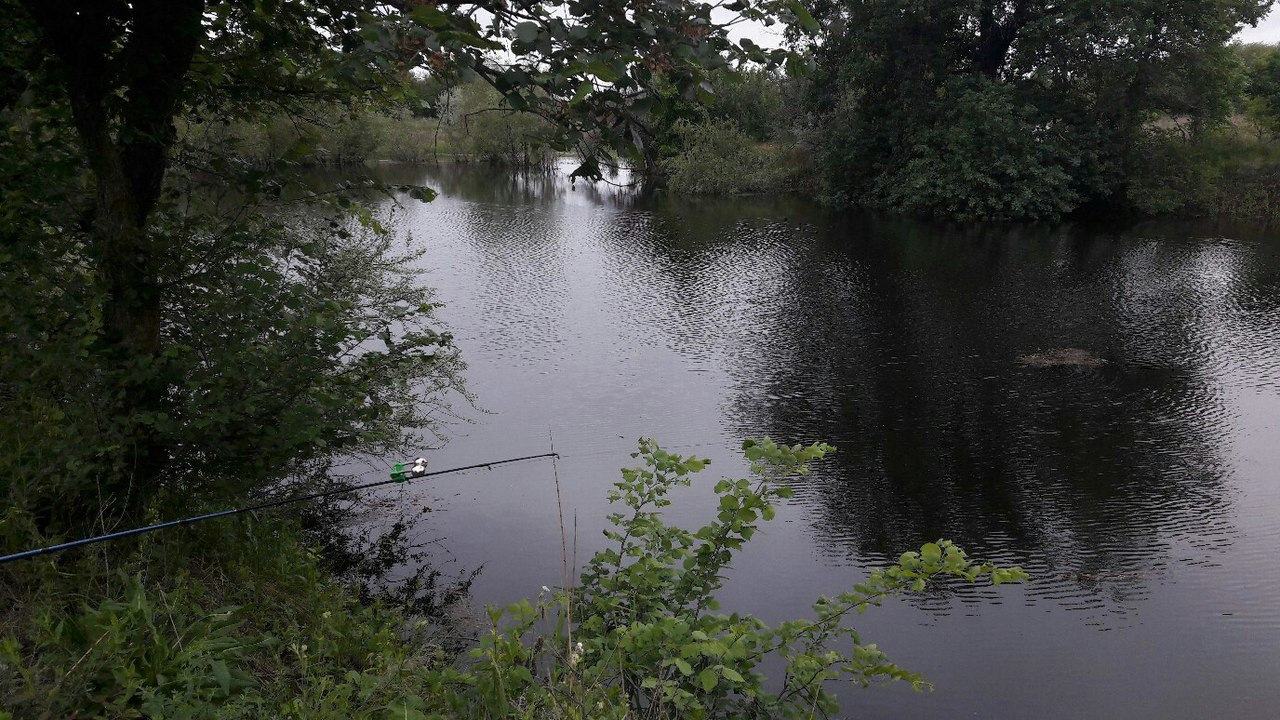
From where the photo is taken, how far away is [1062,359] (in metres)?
14.9

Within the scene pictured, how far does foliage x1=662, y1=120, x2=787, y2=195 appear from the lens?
Result: 1610 inches

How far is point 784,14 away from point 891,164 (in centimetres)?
3352

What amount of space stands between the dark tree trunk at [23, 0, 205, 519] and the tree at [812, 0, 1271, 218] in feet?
96.3

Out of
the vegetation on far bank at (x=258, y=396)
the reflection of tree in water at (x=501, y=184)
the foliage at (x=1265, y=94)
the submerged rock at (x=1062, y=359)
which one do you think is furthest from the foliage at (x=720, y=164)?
the vegetation on far bank at (x=258, y=396)

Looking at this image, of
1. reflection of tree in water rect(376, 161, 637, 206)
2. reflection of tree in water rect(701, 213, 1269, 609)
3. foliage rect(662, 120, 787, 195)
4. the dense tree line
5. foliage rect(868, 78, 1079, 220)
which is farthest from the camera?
foliage rect(662, 120, 787, 195)

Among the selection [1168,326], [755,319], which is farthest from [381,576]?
[1168,326]

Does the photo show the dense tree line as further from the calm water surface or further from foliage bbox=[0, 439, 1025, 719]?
foliage bbox=[0, 439, 1025, 719]

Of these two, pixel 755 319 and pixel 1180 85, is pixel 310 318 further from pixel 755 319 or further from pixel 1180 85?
pixel 1180 85

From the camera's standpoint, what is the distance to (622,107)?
3395 mm

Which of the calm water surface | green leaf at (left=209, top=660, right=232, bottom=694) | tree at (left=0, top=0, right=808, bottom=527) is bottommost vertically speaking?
the calm water surface

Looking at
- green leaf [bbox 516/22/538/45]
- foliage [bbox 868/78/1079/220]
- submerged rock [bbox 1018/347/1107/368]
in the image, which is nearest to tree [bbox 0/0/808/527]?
green leaf [bbox 516/22/538/45]

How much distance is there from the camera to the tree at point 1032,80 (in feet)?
96.6

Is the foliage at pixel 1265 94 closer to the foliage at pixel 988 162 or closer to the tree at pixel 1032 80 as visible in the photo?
the tree at pixel 1032 80

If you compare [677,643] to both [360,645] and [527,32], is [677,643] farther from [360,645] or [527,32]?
[527,32]
